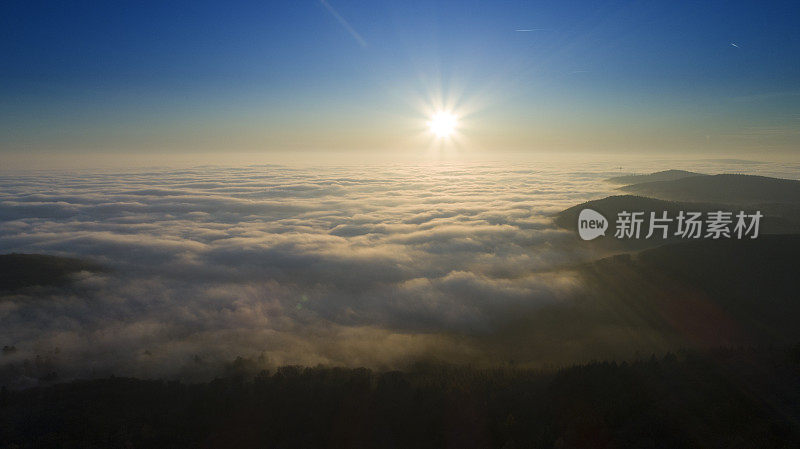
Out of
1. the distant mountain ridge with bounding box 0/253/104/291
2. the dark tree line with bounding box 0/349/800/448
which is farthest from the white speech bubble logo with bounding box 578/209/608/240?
the distant mountain ridge with bounding box 0/253/104/291

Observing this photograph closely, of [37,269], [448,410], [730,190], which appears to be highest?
[730,190]

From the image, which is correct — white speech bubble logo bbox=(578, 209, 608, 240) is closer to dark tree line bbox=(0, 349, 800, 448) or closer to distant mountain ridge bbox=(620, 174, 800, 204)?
dark tree line bbox=(0, 349, 800, 448)

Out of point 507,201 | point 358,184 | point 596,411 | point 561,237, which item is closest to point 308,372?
point 596,411

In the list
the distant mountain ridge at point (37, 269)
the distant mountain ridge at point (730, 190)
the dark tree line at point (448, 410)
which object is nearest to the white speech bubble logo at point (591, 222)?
the dark tree line at point (448, 410)

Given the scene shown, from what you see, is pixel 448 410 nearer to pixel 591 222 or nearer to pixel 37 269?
pixel 591 222

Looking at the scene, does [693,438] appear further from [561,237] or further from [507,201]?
[507,201]

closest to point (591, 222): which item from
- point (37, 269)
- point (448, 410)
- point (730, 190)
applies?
point (448, 410)

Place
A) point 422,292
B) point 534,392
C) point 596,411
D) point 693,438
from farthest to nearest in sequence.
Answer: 1. point 422,292
2. point 534,392
3. point 596,411
4. point 693,438

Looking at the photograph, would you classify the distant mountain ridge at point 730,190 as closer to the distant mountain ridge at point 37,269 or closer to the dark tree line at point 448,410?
the dark tree line at point 448,410
